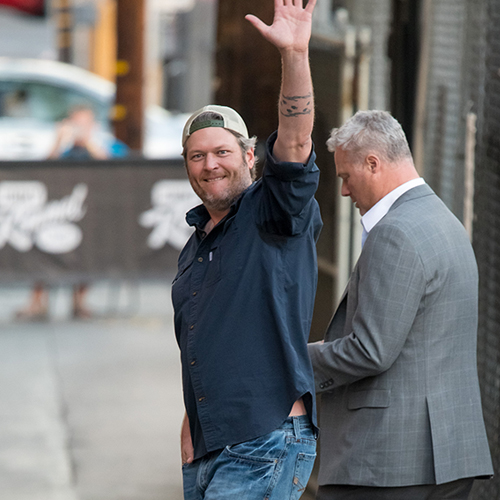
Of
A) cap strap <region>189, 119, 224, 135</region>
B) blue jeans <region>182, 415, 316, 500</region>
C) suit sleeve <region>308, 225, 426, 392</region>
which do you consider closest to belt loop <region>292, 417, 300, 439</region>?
blue jeans <region>182, 415, 316, 500</region>

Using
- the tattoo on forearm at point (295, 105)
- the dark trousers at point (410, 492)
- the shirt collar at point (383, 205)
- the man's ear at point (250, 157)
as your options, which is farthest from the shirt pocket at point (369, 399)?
the tattoo on forearm at point (295, 105)

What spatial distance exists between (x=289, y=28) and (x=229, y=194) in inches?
19.7

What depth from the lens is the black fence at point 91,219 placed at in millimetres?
8328

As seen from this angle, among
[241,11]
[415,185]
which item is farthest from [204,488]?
[241,11]

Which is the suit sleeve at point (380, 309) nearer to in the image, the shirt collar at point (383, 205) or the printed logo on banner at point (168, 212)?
the shirt collar at point (383, 205)

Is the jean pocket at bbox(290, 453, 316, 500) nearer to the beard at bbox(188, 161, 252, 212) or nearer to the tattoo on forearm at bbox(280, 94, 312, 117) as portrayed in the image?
the beard at bbox(188, 161, 252, 212)

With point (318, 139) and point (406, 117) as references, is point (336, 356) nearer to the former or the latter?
point (406, 117)

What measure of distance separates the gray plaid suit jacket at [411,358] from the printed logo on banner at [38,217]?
589cm

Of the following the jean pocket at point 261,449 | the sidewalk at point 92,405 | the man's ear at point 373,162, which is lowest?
the sidewalk at point 92,405

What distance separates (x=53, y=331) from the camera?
8750mm

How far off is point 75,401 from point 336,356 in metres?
4.16

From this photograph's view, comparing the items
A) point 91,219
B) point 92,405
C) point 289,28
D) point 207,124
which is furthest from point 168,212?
point 289,28

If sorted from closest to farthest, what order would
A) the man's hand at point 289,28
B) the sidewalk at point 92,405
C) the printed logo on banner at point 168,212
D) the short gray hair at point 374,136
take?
the man's hand at point 289,28 → the short gray hair at point 374,136 → the sidewalk at point 92,405 → the printed logo on banner at point 168,212

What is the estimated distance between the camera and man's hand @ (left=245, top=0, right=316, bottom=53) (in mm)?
2348
